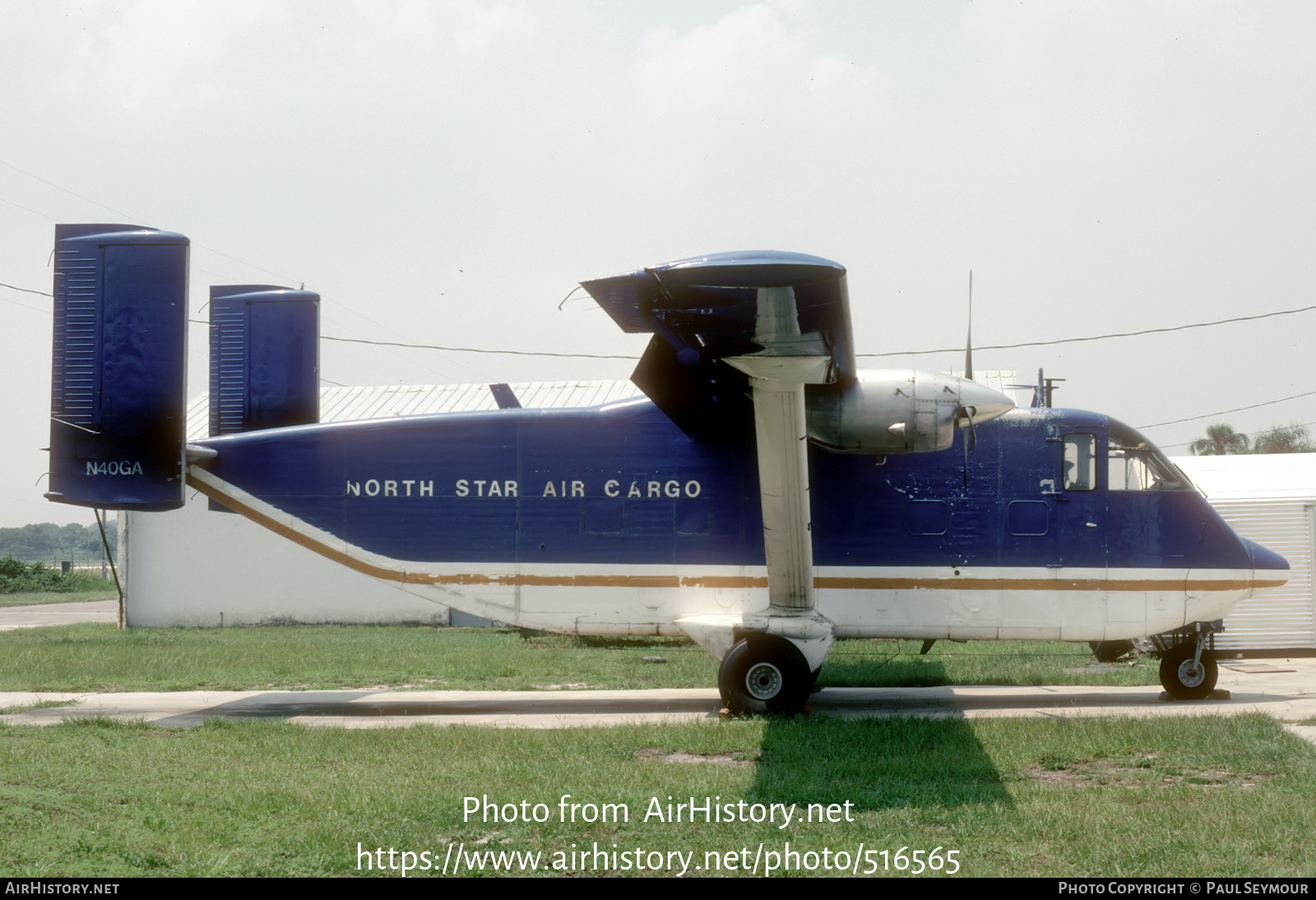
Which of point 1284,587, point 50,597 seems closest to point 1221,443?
point 1284,587

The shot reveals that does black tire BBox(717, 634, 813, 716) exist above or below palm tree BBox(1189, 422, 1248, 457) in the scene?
below

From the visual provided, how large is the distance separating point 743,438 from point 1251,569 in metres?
6.06

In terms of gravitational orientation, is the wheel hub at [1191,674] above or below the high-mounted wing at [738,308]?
below

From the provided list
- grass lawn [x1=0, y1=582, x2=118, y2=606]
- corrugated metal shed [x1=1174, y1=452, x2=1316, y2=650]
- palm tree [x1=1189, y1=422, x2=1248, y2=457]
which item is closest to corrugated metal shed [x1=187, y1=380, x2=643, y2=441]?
corrugated metal shed [x1=1174, y1=452, x2=1316, y2=650]

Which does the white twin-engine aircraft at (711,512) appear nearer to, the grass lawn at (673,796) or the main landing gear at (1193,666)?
the main landing gear at (1193,666)

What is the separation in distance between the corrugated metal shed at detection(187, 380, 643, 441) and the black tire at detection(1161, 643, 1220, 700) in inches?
673

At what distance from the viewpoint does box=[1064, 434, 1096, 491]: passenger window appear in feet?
39.6

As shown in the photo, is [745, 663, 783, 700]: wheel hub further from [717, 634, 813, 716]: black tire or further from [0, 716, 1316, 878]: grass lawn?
[0, 716, 1316, 878]: grass lawn

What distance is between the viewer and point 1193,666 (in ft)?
40.3

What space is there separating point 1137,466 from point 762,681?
519 cm

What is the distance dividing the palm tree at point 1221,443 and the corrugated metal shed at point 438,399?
4005 centimetres

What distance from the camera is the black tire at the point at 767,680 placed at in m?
11.0

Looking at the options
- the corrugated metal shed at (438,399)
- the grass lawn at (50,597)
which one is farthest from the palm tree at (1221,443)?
the grass lawn at (50,597)

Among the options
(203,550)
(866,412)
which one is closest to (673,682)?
(866,412)
